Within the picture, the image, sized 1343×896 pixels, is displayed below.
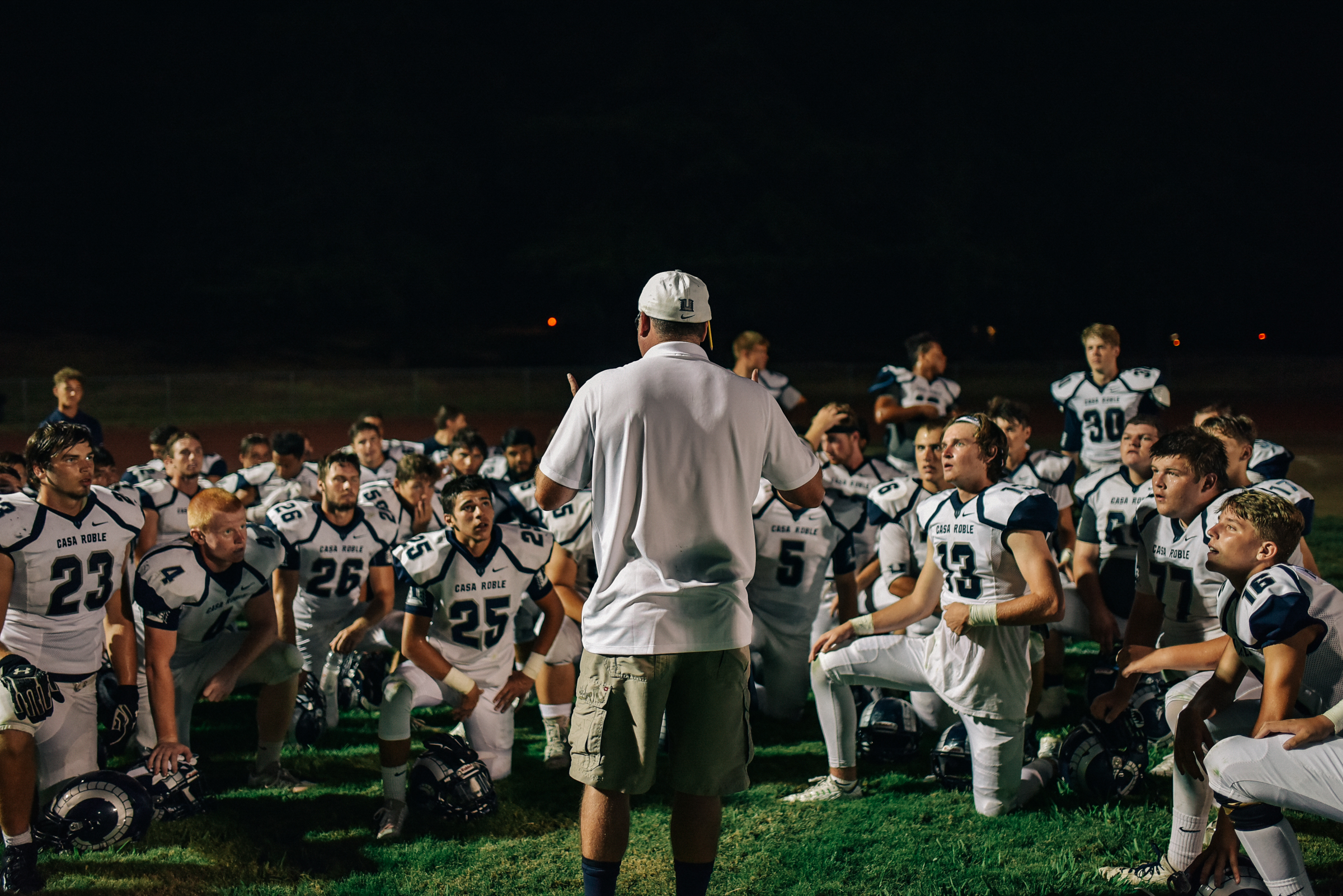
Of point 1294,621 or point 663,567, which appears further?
point 1294,621

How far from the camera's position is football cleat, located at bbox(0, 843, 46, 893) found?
4023 mm

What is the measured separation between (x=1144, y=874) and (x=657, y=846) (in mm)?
1855

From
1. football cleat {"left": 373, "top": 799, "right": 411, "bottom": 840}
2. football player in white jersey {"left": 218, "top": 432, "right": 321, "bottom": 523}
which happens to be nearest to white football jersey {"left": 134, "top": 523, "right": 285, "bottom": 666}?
football cleat {"left": 373, "top": 799, "right": 411, "bottom": 840}

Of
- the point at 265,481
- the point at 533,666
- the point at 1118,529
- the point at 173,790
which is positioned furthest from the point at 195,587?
the point at 1118,529

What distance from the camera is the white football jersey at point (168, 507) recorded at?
7.22 meters

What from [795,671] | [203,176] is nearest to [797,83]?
[203,176]

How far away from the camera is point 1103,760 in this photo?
15.5ft

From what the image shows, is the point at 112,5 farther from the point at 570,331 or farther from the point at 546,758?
the point at 546,758

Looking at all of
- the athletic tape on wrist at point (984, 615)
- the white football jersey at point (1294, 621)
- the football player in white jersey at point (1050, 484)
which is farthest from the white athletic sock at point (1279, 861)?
the football player in white jersey at point (1050, 484)

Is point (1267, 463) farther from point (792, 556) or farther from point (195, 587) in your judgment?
point (195, 587)

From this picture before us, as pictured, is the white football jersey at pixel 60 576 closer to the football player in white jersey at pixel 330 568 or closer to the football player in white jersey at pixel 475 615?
the football player in white jersey at pixel 475 615

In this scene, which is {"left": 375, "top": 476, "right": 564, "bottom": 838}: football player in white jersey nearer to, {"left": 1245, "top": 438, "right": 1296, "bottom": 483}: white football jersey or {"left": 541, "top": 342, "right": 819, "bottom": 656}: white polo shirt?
{"left": 541, "top": 342, "right": 819, "bottom": 656}: white polo shirt

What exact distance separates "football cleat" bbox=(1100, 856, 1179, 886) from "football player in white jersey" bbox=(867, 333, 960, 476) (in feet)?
15.8

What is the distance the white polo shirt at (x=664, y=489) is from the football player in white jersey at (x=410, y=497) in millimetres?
3744
